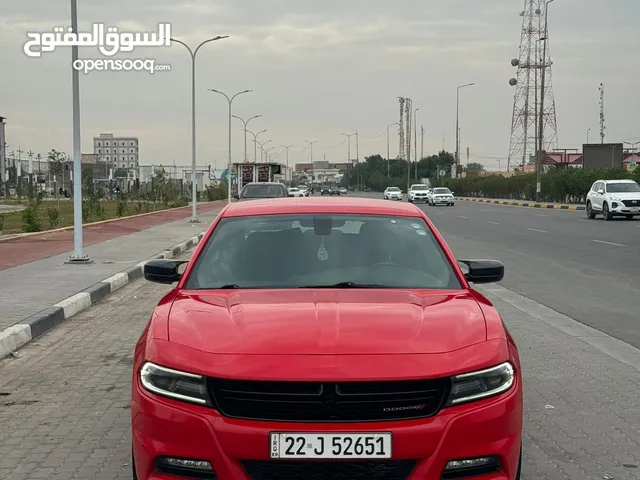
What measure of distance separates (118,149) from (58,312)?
187519 mm

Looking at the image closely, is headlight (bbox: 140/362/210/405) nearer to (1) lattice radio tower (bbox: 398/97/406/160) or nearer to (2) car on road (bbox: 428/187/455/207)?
(2) car on road (bbox: 428/187/455/207)

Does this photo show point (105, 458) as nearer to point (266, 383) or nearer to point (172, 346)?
point (172, 346)

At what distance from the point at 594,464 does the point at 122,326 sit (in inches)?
247

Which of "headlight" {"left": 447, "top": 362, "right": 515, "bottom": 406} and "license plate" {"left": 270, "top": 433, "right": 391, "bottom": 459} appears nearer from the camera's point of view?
"license plate" {"left": 270, "top": 433, "right": 391, "bottom": 459}

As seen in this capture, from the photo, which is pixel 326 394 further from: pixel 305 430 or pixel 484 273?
pixel 484 273

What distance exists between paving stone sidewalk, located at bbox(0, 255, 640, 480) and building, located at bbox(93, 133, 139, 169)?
608 ft

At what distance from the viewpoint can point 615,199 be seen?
32.7m

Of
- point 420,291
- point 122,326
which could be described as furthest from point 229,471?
point 122,326

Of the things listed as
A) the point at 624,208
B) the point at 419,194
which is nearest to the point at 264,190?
the point at 624,208

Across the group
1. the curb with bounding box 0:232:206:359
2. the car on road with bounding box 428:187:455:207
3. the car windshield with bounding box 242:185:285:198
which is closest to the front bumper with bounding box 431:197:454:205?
the car on road with bounding box 428:187:455:207

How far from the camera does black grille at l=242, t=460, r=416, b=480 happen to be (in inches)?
130

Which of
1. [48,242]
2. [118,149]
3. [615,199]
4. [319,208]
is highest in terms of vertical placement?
[118,149]

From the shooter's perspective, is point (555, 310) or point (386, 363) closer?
point (386, 363)

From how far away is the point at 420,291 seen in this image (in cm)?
450
